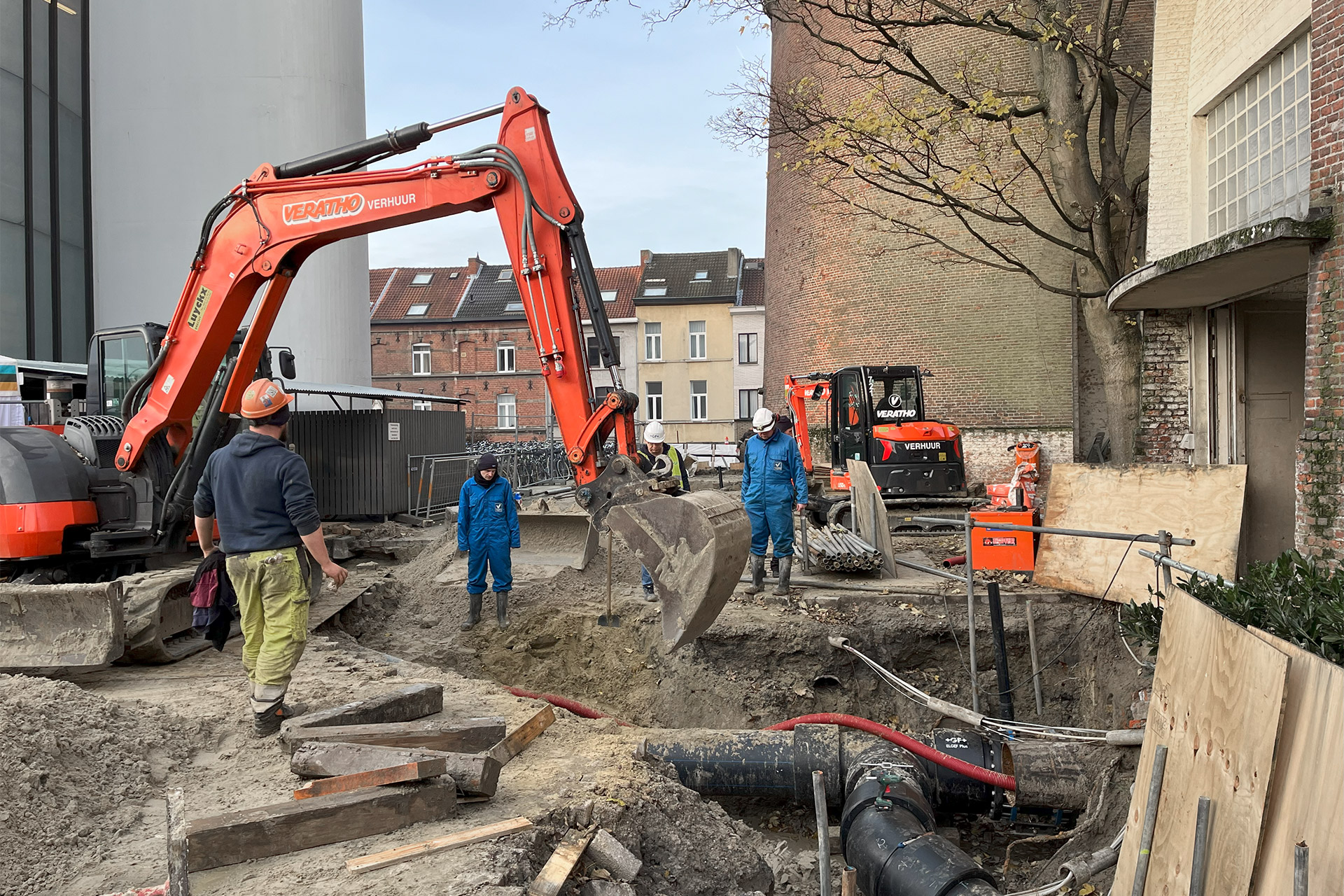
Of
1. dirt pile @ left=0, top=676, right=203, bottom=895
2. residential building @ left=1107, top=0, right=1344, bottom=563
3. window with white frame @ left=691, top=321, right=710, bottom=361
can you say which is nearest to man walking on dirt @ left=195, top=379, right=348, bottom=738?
dirt pile @ left=0, top=676, right=203, bottom=895

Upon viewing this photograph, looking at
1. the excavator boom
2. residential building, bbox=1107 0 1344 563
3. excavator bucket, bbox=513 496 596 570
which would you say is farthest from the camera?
excavator bucket, bbox=513 496 596 570

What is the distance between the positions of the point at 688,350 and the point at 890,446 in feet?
86.9

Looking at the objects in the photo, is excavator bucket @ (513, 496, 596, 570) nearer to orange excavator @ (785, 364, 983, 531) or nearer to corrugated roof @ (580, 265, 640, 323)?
orange excavator @ (785, 364, 983, 531)

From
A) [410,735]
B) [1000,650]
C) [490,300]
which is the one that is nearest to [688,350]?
[490,300]

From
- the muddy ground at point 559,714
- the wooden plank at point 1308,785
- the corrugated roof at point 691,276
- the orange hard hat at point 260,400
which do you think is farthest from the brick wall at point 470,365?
the wooden plank at point 1308,785

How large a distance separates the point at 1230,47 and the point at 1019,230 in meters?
9.92

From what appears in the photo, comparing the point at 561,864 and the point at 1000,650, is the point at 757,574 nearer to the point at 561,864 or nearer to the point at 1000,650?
the point at 1000,650

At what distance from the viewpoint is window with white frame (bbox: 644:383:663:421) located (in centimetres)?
4188

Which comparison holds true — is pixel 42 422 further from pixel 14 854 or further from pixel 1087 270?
pixel 1087 270

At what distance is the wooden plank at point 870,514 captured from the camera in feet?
33.9

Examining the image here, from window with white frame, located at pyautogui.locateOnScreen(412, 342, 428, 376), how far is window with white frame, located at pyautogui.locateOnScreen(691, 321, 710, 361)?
11.6m

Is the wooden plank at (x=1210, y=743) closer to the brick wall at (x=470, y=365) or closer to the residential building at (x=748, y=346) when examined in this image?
the brick wall at (x=470, y=365)

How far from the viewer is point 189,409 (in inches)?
318

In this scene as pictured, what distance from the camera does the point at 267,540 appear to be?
5.14 meters
